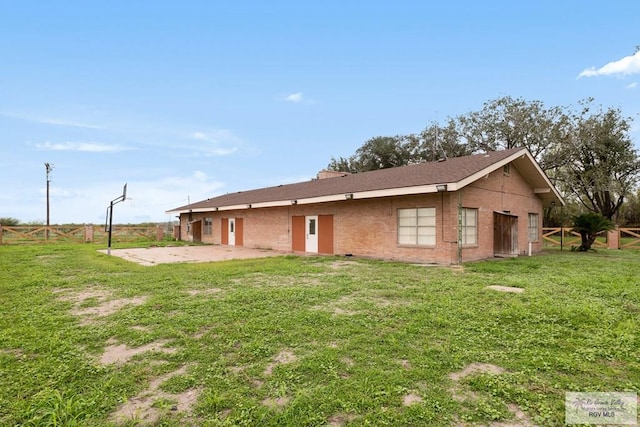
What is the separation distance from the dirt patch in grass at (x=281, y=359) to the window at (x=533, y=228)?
16699 mm

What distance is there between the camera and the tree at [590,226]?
55.4ft

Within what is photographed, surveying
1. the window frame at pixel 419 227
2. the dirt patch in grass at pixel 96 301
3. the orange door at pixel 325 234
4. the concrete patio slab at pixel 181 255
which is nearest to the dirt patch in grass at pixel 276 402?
the dirt patch in grass at pixel 96 301

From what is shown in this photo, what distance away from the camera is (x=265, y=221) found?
20.0 m

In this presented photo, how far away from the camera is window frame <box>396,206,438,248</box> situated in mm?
12328

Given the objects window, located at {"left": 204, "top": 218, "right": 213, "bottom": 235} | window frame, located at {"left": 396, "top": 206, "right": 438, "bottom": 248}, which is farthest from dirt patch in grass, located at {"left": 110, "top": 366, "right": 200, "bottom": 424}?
window, located at {"left": 204, "top": 218, "right": 213, "bottom": 235}

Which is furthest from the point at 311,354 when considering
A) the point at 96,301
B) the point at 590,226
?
the point at 590,226

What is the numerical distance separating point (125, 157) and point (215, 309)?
23029 mm

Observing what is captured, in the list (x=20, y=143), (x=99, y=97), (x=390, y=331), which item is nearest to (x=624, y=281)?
(x=390, y=331)

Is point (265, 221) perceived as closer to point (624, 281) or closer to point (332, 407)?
point (624, 281)

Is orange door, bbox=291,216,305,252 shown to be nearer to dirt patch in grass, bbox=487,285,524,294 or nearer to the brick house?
the brick house

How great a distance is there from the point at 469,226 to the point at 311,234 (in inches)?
284

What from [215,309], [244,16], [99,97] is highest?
[244,16]

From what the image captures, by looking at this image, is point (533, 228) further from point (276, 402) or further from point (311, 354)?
point (276, 402)

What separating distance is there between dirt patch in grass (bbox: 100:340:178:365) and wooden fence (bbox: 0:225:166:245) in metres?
24.8
